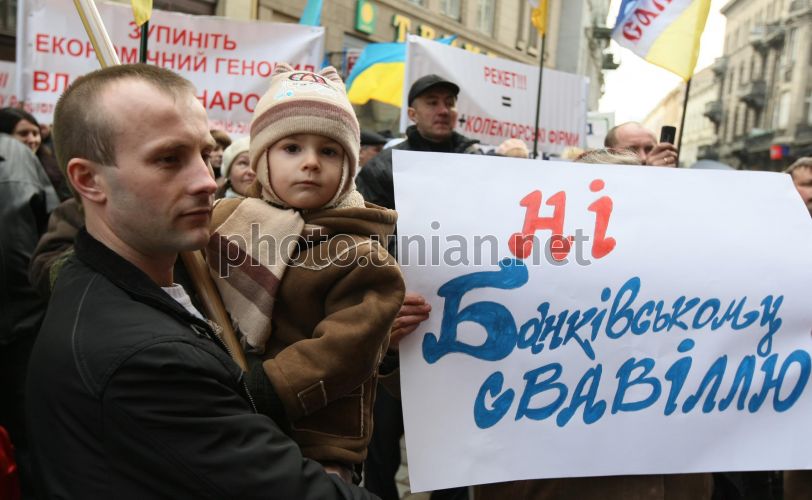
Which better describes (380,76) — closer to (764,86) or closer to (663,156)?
(663,156)

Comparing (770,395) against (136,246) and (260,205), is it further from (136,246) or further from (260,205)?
(136,246)

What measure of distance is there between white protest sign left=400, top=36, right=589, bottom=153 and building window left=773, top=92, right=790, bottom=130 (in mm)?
49762

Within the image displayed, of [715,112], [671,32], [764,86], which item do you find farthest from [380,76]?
[715,112]

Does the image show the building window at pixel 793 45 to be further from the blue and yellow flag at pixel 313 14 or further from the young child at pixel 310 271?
the young child at pixel 310 271

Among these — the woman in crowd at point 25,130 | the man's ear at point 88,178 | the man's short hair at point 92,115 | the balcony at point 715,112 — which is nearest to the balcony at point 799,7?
the balcony at point 715,112

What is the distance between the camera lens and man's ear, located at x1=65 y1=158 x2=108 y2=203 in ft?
3.64

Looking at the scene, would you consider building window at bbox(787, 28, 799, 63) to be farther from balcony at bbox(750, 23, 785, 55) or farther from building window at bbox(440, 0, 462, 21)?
building window at bbox(440, 0, 462, 21)

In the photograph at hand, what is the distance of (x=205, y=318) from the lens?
139cm

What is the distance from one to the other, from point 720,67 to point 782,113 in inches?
860

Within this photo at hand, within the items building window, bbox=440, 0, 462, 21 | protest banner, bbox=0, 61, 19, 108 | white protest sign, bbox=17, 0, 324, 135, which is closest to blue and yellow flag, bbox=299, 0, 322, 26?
white protest sign, bbox=17, 0, 324, 135

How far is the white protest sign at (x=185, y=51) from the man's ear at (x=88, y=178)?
455 centimetres

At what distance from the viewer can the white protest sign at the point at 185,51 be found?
5055mm

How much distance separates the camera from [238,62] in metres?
5.58

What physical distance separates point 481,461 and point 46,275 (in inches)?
75.3
